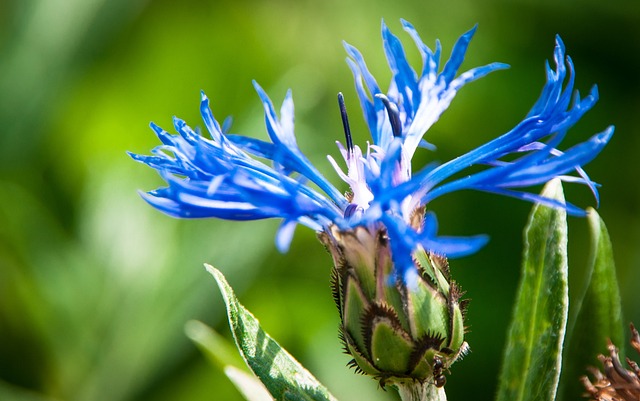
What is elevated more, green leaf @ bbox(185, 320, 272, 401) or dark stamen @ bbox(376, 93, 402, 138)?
dark stamen @ bbox(376, 93, 402, 138)

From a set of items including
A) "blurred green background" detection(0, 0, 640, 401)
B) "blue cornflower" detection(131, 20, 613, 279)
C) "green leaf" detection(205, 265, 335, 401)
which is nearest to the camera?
"blue cornflower" detection(131, 20, 613, 279)

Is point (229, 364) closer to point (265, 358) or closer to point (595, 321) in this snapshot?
point (265, 358)

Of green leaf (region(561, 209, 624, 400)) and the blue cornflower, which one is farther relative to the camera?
green leaf (region(561, 209, 624, 400))

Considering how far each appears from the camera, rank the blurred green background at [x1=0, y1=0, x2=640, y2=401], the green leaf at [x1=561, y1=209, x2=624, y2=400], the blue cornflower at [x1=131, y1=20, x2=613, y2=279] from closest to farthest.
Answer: the blue cornflower at [x1=131, y1=20, x2=613, y2=279]
the green leaf at [x1=561, y1=209, x2=624, y2=400]
the blurred green background at [x1=0, y1=0, x2=640, y2=401]

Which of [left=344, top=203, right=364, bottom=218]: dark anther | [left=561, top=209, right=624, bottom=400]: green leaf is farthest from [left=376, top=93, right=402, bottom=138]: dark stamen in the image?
[left=561, top=209, right=624, bottom=400]: green leaf

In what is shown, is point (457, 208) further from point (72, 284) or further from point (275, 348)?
point (275, 348)

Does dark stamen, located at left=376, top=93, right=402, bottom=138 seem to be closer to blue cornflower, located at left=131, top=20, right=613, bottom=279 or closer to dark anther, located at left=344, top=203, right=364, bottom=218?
blue cornflower, located at left=131, top=20, right=613, bottom=279

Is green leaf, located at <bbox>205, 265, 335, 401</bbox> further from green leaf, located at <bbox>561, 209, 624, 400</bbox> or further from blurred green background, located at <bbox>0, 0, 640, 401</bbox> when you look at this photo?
blurred green background, located at <bbox>0, 0, 640, 401</bbox>

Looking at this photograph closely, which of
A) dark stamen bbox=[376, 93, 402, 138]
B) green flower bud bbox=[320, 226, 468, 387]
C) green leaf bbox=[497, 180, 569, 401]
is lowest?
green leaf bbox=[497, 180, 569, 401]
